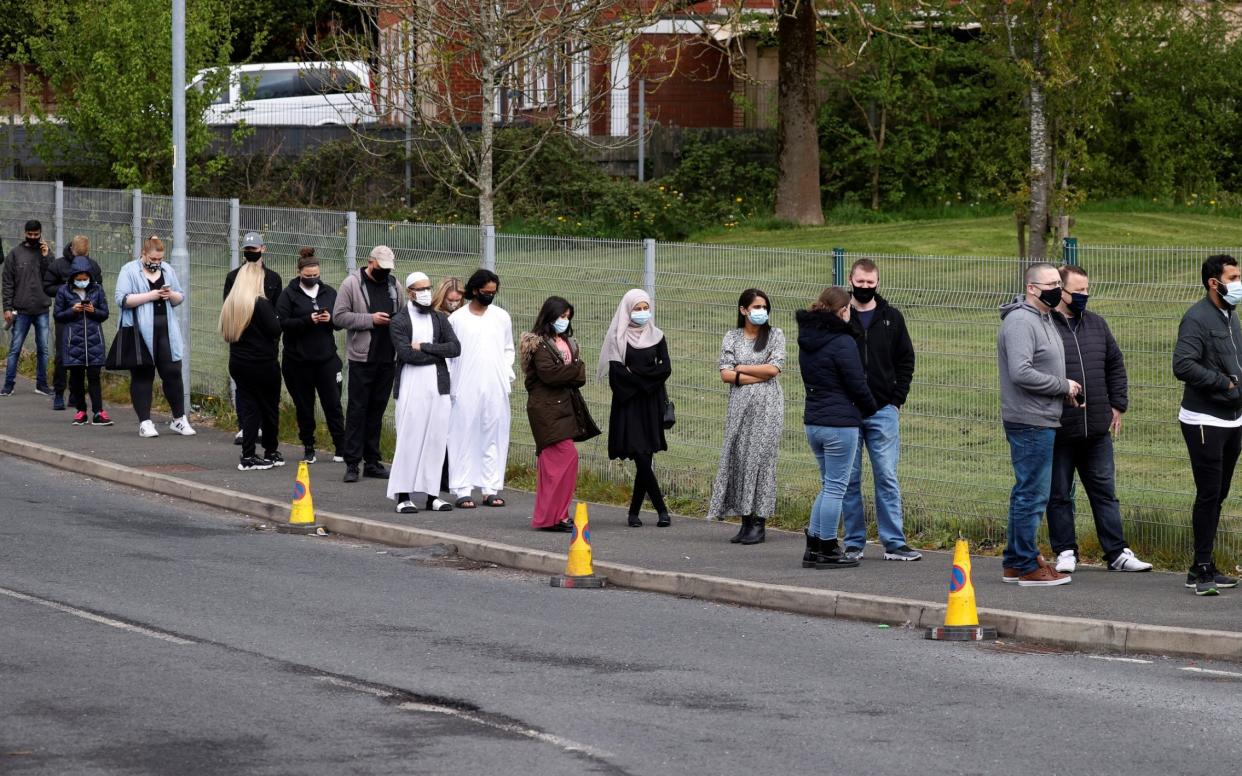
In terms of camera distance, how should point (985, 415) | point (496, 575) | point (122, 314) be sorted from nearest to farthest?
point (496, 575) → point (985, 415) → point (122, 314)

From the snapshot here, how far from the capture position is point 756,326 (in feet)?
42.4

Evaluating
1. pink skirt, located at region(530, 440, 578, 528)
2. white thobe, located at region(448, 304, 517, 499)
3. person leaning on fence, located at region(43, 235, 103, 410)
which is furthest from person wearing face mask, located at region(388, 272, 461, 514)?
person leaning on fence, located at region(43, 235, 103, 410)

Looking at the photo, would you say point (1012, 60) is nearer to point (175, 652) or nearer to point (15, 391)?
point (15, 391)

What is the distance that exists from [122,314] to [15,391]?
5.09 metres

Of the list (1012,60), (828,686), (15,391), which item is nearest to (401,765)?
(828,686)

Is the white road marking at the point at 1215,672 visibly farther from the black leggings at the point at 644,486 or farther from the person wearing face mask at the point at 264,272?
the person wearing face mask at the point at 264,272

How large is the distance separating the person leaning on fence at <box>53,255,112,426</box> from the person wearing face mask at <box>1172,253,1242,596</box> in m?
12.1

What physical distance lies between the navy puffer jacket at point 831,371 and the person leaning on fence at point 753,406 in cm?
104

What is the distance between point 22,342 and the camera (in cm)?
2186

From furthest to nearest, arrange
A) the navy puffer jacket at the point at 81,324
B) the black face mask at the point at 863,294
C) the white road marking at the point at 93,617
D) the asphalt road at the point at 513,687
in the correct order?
the navy puffer jacket at the point at 81,324, the black face mask at the point at 863,294, the white road marking at the point at 93,617, the asphalt road at the point at 513,687

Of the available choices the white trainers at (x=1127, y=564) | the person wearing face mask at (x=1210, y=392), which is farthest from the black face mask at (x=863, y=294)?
the white trainers at (x=1127, y=564)

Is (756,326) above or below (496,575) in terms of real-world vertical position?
above

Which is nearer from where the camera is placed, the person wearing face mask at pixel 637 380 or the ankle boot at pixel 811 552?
the ankle boot at pixel 811 552

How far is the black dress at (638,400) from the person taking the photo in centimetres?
1370
